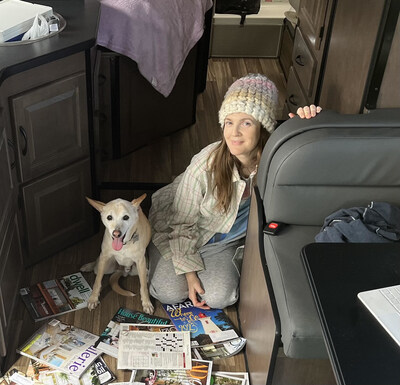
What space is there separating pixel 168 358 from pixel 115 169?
45.9 inches

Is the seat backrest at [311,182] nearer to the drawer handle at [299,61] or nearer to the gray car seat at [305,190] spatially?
the gray car seat at [305,190]

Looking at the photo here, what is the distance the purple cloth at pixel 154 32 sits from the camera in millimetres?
2393

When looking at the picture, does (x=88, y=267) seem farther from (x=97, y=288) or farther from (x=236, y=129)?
(x=236, y=129)

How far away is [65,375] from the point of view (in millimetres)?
1900

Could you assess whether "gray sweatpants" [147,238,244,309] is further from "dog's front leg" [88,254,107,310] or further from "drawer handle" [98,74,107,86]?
"drawer handle" [98,74,107,86]

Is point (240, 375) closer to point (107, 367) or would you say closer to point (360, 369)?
point (107, 367)

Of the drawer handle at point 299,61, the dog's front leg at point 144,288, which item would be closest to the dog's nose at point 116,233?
the dog's front leg at point 144,288

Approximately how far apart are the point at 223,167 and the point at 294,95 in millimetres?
1127

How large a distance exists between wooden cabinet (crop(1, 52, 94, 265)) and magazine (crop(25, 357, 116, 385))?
18.0 inches

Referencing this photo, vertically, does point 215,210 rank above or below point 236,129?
below

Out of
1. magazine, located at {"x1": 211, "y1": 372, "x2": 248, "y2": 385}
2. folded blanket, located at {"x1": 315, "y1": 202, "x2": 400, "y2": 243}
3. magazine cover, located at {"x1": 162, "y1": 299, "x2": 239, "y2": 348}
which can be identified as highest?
folded blanket, located at {"x1": 315, "y1": 202, "x2": 400, "y2": 243}

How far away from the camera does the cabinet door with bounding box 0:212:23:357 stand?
1805mm

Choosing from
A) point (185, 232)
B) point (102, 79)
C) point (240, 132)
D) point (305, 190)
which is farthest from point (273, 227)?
point (102, 79)

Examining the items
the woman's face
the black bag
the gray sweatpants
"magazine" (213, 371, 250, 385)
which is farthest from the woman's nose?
the black bag
